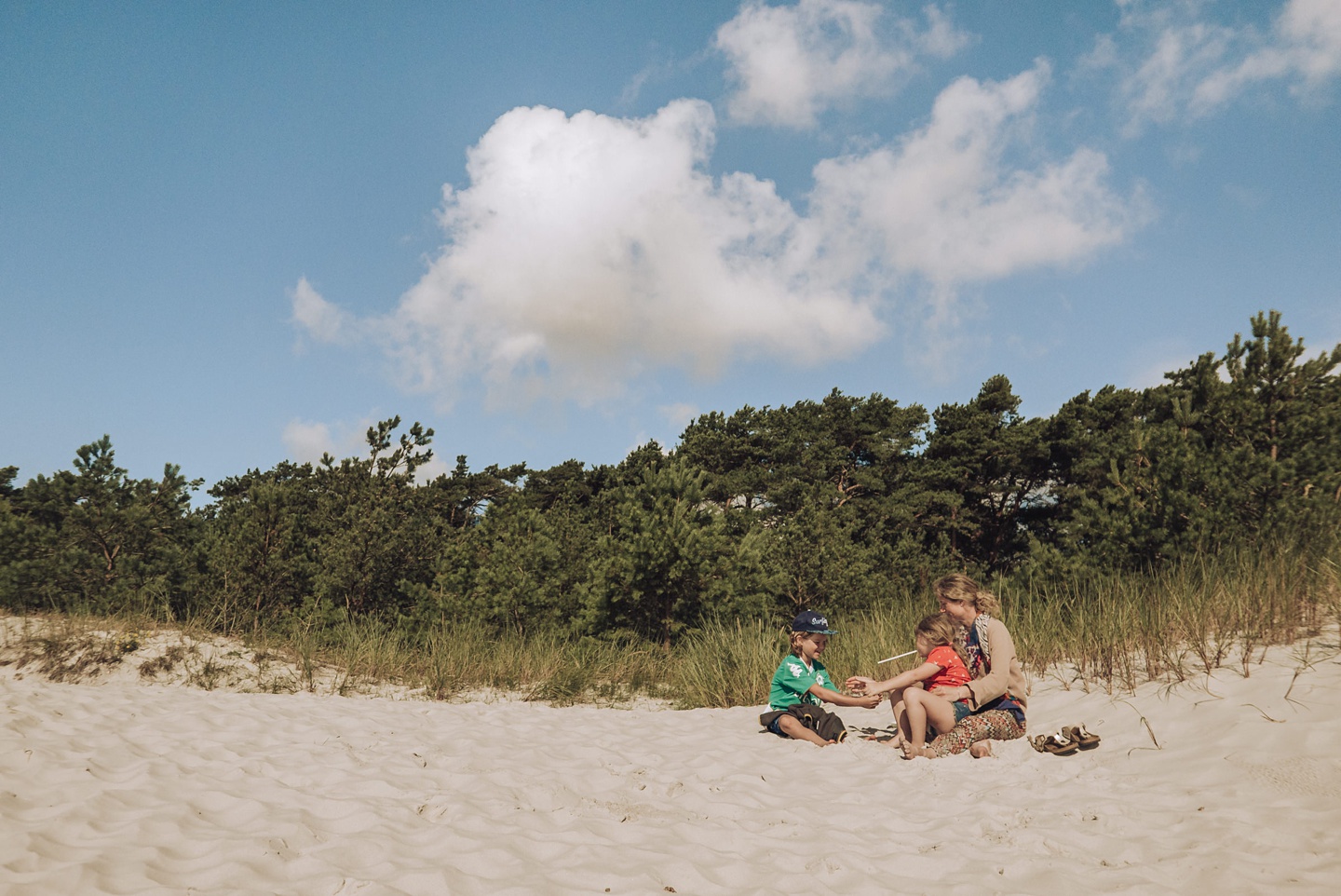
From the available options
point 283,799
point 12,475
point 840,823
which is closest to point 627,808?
point 840,823

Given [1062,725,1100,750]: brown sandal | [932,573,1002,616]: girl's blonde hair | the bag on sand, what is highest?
[932,573,1002,616]: girl's blonde hair

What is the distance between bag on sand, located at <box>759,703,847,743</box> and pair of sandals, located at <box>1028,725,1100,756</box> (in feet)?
4.91

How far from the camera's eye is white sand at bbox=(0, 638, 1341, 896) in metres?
3.20

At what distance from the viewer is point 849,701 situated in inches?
229

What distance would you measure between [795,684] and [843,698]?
52cm

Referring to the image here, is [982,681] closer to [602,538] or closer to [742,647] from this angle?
[742,647]

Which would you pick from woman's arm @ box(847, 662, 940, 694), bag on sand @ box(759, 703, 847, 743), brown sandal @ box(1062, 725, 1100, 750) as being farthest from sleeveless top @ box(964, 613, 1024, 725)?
bag on sand @ box(759, 703, 847, 743)

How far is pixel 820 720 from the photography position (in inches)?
242

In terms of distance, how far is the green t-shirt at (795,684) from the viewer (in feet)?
20.8

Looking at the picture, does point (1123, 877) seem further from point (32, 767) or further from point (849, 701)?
point (32, 767)

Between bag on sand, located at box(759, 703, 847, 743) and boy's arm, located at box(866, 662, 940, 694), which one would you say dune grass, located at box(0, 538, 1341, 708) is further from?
bag on sand, located at box(759, 703, 847, 743)

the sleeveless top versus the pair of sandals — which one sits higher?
the sleeveless top

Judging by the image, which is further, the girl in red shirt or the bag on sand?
the bag on sand

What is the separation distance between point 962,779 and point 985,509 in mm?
27073
